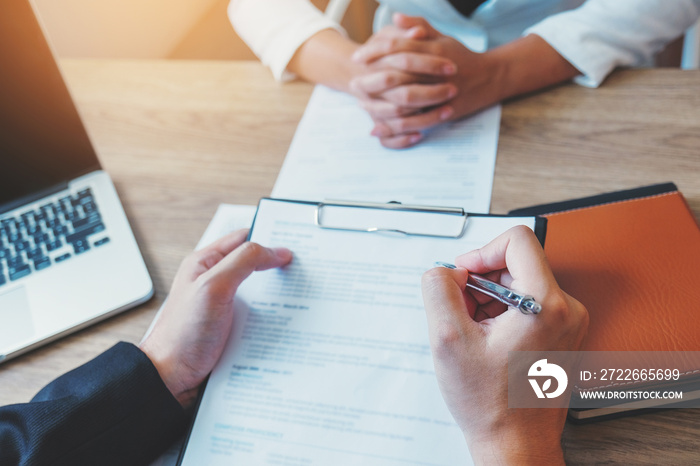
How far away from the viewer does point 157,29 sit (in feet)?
6.87

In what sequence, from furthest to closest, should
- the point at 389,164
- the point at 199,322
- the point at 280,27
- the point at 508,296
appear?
the point at 280,27
the point at 389,164
the point at 199,322
the point at 508,296

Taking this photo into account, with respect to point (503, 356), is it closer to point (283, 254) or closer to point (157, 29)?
point (283, 254)

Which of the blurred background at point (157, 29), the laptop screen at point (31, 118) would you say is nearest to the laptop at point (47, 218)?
the laptop screen at point (31, 118)

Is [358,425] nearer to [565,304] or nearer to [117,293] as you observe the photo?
[565,304]

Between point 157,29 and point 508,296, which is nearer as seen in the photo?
point 508,296

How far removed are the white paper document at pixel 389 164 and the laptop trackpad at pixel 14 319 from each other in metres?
0.38

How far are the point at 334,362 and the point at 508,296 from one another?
8.2 inches

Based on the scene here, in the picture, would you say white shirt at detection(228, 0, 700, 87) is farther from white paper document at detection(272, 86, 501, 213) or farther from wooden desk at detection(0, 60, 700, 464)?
white paper document at detection(272, 86, 501, 213)

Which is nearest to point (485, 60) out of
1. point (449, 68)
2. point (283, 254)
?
point (449, 68)

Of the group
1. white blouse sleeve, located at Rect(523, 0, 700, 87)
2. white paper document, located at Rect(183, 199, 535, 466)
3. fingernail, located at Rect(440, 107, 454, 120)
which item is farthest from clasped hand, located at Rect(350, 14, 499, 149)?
white paper document, located at Rect(183, 199, 535, 466)

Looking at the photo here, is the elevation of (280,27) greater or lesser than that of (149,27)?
greater

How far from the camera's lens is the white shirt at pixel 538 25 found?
851 millimetres

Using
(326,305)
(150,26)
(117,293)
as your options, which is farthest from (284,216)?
(150,26)

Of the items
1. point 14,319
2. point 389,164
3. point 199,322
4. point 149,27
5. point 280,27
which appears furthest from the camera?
point 149,27
